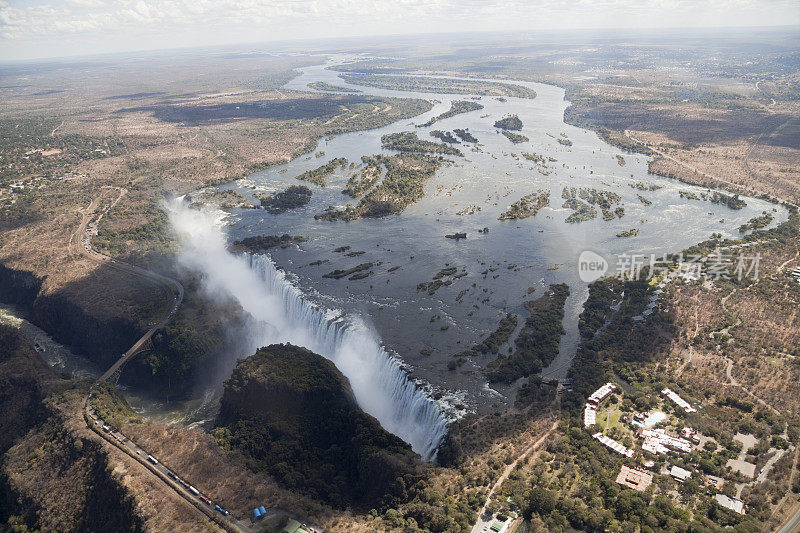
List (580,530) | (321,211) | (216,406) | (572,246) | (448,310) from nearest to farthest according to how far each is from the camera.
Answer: (580,530) → (216,406) → (448,310) → (572,246) → (321,211)

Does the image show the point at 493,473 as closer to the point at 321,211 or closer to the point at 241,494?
the point at 241,494

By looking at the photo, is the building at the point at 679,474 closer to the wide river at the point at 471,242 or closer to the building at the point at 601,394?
the building at the point at 601,394

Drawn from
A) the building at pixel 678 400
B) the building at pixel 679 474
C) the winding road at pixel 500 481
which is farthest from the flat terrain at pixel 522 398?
the building at pixel 678 400

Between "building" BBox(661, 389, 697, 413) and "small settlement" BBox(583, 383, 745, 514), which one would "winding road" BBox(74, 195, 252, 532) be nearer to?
"small settlement" BBox(583, 383, 745, 514)

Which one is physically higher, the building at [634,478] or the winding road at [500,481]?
the building at [634,478]

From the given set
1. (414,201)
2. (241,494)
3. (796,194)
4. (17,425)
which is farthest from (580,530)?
(796,194)

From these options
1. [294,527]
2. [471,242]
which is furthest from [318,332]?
[471,242]

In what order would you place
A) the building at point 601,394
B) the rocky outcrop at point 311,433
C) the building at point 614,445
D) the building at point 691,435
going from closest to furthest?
the building at point 614,445 → the rocky outcrop at point 311,433 → the building at point 691,435 → the building at point 601,394

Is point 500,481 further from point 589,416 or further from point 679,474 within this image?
point 679,474
